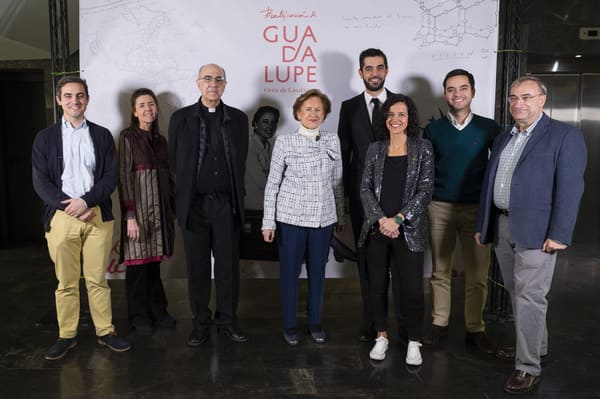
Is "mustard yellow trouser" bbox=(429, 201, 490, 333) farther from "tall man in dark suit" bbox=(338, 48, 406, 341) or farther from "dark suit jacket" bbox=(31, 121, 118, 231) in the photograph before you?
"dark suit jacket" bbox=(31, 121, 118, 231)

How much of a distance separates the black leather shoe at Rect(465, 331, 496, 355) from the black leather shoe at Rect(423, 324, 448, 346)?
15 centimetres

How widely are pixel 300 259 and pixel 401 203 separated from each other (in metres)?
0.79

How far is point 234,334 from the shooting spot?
3.68 metres

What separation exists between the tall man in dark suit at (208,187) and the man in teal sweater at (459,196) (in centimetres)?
128

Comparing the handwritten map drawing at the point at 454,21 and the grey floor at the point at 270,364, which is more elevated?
the handwritten map drawing at the point at 454,21

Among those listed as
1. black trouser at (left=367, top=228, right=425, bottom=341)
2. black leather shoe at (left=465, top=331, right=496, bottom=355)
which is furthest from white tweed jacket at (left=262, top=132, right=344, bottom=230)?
black leather shoe at (left=465, top=331, right=496, bottom=355)

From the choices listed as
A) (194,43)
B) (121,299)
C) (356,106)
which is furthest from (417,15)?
(121,299)

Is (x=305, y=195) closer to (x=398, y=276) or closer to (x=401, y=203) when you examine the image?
(x=401, y=203)

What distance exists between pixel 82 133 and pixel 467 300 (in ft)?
8.84

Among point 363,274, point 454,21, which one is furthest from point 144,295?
point 454,21

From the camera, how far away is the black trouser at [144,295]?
3.75 m

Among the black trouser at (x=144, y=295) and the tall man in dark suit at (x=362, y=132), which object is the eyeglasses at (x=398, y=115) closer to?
the tall man in dark suit at (x=362, y=132)

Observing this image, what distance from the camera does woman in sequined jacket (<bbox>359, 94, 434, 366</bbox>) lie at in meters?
3.13

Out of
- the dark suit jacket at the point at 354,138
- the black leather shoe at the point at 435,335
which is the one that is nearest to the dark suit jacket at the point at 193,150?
the dark suit jacket at the point at 354,138
